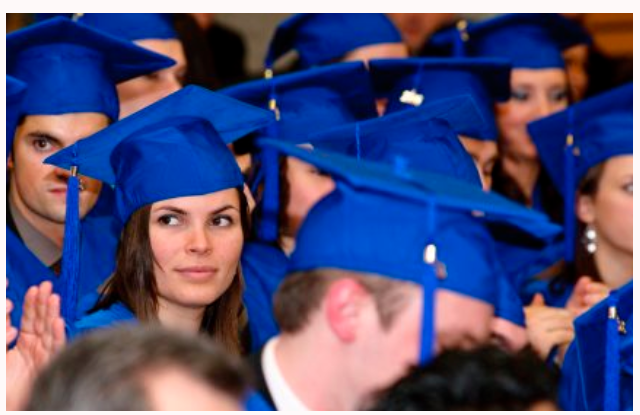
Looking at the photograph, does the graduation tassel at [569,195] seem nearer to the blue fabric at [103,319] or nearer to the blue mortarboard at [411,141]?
the blue mortarboard at [411,141]

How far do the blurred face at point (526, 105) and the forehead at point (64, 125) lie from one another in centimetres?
153

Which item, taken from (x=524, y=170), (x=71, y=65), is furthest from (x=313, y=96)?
(x=524, y=170)

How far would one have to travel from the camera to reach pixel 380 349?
2.53m

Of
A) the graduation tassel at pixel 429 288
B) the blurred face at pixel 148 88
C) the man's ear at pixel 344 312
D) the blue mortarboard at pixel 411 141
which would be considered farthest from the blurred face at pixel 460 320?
the blurred face at pixel 148 88

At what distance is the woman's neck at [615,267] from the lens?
4297mm

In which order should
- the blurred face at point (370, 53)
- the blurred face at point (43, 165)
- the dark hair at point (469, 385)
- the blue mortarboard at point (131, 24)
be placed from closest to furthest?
1. the dark hair at point (469, 385)
2. the blurred face at point (43, 165)
3. the blue mortarboard at point (131, 24)
4. the blurred face at point (370, 53)

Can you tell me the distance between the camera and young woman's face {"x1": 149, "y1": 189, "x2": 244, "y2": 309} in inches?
136

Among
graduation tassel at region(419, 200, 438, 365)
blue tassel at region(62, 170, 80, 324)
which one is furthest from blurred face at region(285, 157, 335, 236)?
graduation tassel at region(419, 200, 438, 365)

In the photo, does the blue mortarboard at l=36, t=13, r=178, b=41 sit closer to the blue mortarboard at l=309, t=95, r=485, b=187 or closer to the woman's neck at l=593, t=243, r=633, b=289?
the blue mortarboard at l=309, t=95, r=485, b=187

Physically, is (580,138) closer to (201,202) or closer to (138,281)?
(201,202)

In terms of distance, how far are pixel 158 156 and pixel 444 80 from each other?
130cm
